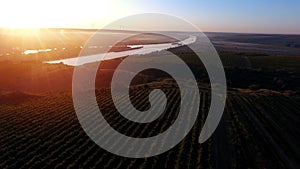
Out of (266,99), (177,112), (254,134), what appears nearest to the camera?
(254,134)

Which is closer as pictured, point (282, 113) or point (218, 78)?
point (282, 113)

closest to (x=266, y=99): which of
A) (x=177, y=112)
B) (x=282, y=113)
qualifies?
(x=282, y=113)

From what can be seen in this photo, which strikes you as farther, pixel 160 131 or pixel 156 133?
pixel 160 131

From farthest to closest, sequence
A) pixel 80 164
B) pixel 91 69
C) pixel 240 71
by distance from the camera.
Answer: pixel 91 69, pixel 240 71, pixel 80 164

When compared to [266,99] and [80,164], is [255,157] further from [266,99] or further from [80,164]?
[266,99]

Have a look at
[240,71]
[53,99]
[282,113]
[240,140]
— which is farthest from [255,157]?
[240,71]

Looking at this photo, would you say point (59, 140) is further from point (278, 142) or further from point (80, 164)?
point (278, 142)
